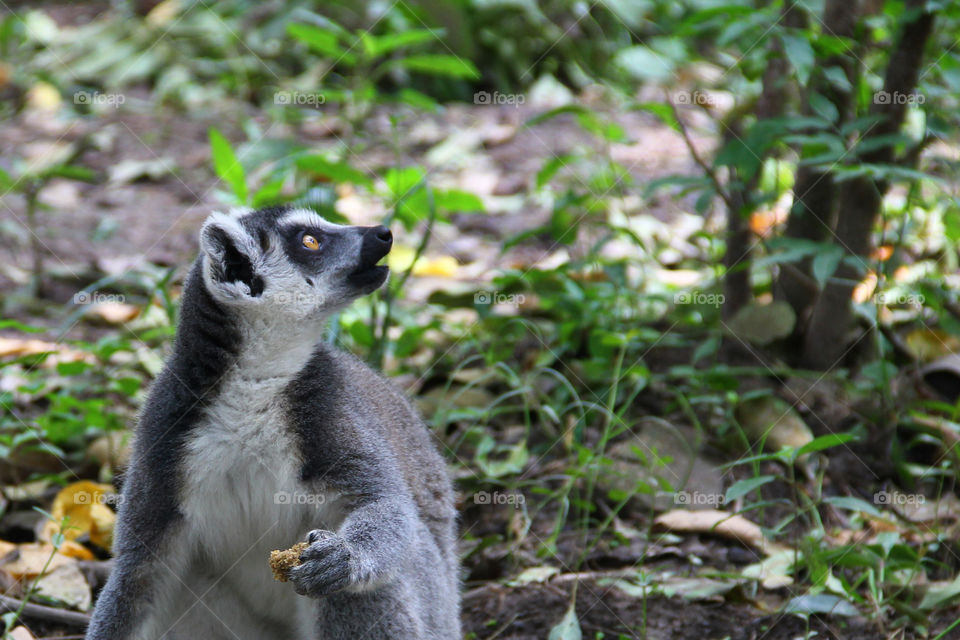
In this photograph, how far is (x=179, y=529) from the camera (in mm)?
3816

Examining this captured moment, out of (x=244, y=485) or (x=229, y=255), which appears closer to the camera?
(x=244, y=485)

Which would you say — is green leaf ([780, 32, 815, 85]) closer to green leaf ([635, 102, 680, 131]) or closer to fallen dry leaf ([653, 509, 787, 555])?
green leaf ([635, 102, 680, 131])

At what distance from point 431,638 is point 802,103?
12.7 ft

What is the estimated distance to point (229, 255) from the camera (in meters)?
4.01

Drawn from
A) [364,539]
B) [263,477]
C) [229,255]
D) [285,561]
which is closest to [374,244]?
[229,255]

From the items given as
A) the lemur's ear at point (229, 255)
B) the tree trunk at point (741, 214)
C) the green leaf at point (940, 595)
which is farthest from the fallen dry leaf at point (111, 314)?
the green leaf at point (940, 595)

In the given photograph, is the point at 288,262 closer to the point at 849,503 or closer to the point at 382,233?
the point at 382,233

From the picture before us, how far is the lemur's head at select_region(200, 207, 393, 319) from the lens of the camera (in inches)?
156

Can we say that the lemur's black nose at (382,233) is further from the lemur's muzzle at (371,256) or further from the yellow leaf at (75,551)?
the yellow leaf at (75,551)

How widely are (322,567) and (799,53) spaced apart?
3026mm

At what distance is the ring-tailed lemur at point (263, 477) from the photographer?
150 inches

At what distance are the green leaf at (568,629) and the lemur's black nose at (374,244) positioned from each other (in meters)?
1.63

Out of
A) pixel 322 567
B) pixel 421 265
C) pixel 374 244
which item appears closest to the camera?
pixel 322 567

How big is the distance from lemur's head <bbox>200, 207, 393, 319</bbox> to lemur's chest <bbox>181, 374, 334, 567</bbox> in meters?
0.32
